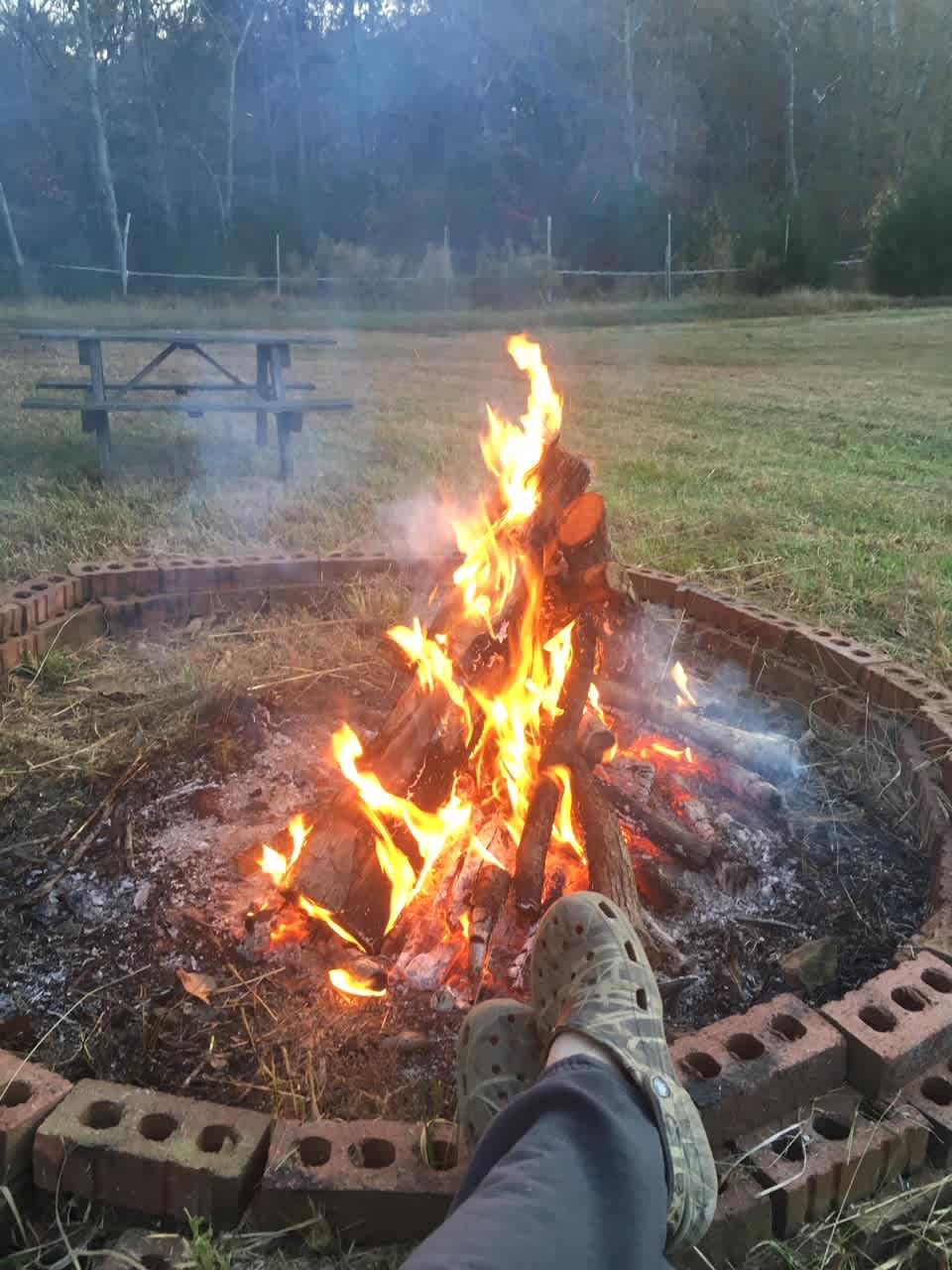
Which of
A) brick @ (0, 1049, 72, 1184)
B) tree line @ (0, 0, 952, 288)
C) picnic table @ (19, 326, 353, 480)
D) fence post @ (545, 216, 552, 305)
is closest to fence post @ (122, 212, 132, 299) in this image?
tree line @ (0, 0, 952, 288)

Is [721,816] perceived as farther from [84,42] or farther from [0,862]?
[84,42]

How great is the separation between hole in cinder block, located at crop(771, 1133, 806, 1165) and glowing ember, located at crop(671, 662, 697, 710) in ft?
5.10

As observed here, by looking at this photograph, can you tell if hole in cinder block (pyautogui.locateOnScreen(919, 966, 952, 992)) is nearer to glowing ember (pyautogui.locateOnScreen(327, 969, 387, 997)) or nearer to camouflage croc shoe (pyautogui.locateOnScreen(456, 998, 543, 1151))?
camouflage croc shoe (pyautogui.locateOnScreen(456, 998, 543, 1151))

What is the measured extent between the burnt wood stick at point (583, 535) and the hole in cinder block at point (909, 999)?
117cm

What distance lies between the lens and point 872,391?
9.69m

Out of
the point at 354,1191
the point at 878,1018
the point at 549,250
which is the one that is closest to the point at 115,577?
the point at 354,1191

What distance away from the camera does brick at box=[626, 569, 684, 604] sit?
3.75 metres

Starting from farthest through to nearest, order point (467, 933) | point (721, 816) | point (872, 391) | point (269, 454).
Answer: point (872, 391) → point (269, 454) → point (721, 816) → point (467, 933)

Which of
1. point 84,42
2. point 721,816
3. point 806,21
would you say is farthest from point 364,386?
point 806,21

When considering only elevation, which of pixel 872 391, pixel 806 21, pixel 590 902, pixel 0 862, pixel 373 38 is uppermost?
pixel 806 21

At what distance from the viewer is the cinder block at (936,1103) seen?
1.61 m

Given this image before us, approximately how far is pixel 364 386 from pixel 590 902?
28.3 feet

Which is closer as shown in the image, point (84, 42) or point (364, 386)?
point (364, 386)

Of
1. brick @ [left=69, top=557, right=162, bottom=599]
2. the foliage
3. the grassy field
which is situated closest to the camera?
brick @ [left=69, top=557, right=162, bottom=599]
